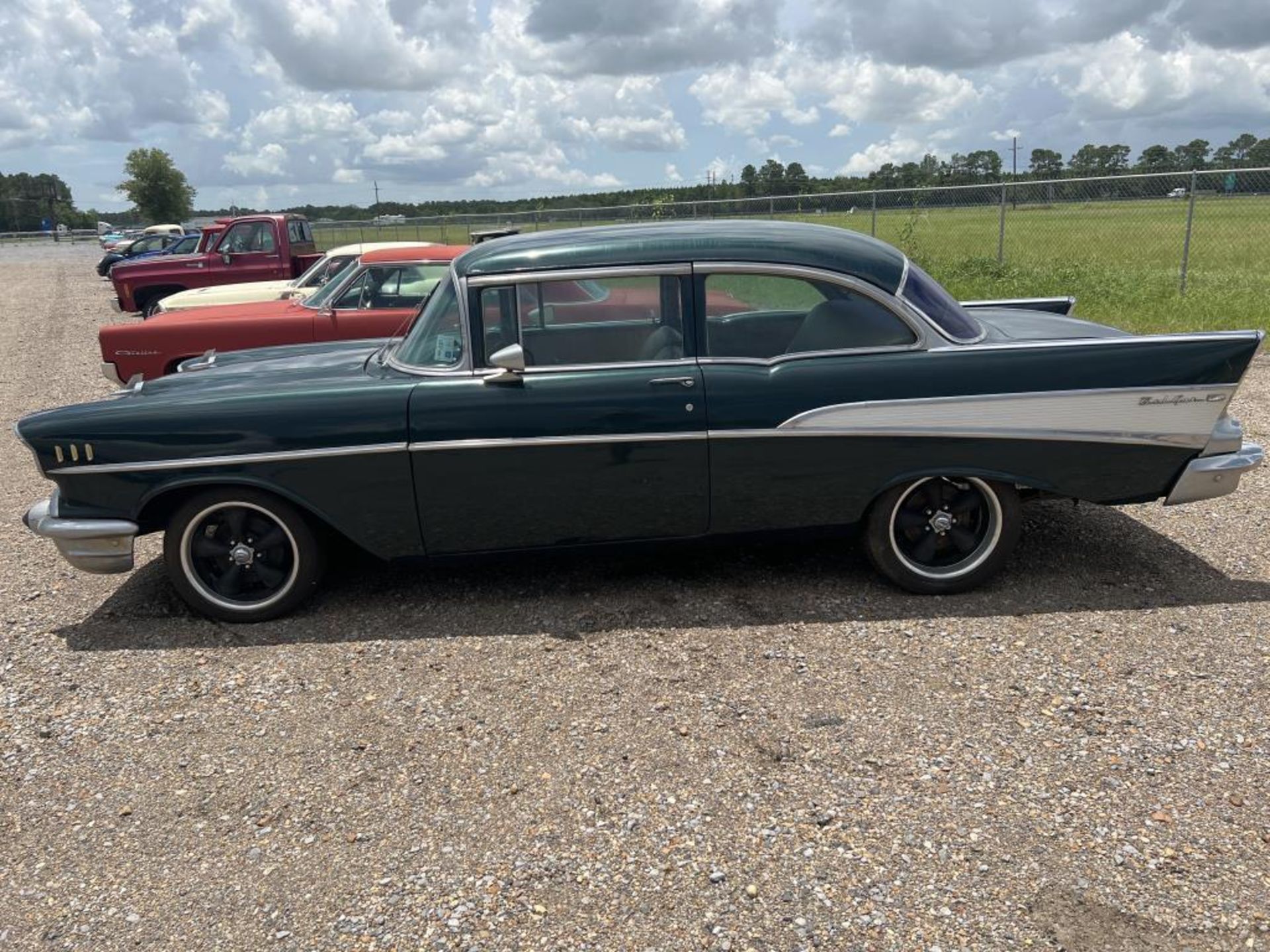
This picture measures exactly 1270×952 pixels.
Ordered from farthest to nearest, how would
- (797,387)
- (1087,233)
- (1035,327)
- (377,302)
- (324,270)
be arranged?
1. (1087,233)
2. (324,270)
3. (377,302)
4. (1035,327)
5. (797,387)

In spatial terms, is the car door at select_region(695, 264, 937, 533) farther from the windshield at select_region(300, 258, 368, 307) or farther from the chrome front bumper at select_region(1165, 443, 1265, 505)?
the windshield at select_region(300, 258, 368, 307)

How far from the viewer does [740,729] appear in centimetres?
348

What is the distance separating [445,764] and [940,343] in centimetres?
267

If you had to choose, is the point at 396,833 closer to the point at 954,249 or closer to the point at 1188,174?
the point at 1188,174

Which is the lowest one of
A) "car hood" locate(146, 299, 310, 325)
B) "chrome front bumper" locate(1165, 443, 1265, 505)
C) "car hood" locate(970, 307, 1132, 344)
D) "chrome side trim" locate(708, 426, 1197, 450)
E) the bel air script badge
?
"chrome front bumper" locate(1165, 443, 1265, 505)

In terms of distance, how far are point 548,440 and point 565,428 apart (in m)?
0.09

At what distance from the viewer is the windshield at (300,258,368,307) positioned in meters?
8.62

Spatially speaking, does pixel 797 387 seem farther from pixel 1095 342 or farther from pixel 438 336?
pixel 438 336

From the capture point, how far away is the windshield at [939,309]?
4.40m

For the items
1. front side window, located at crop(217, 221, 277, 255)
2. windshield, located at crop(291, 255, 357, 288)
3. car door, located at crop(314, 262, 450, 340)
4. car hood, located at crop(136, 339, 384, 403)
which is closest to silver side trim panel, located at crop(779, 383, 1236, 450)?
car hood, located at crop(136, 339, 384, 403)

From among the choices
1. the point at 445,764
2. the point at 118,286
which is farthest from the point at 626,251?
the point at 118,286

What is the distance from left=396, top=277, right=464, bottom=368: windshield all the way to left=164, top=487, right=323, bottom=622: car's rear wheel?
87cm

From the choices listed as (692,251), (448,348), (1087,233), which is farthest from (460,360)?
(1087,233)

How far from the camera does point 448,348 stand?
445cm
